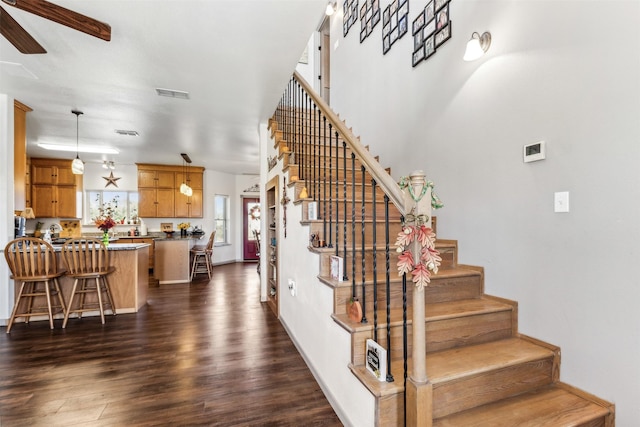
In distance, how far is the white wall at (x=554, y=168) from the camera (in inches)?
58.4

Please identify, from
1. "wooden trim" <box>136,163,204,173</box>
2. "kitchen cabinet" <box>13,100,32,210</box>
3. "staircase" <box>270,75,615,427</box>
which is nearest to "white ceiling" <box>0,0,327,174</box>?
"kitchen cabinet" <box>13,100,32,210</box>

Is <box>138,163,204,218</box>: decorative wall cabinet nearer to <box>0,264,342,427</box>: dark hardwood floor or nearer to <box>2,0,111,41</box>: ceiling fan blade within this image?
<box>0,264,342,427</box>: dark hardwood floor

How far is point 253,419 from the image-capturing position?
5.91 ft

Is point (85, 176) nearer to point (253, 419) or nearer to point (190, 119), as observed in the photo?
point (190, 119)

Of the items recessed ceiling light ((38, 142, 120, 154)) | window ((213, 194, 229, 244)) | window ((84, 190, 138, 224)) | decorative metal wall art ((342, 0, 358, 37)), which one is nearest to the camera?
decorative metal wall art ((342, 0, 358, 37))

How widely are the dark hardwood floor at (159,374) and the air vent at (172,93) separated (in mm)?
2641

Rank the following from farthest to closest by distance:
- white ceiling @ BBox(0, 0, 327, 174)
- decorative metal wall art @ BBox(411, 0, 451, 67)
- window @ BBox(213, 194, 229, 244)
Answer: window @ BBox(213, 194, 229, 244) < decorative metal wall art @ BBox(411, 0, 451, 67) < white ceiling @ BBox(0, 0, 327, 174)

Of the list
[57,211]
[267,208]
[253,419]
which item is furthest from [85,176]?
[253,419]

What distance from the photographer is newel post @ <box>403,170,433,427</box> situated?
50.4 inches

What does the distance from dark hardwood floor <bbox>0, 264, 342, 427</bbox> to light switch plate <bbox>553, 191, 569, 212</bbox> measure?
1.85 meters

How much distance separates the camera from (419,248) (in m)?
1.28

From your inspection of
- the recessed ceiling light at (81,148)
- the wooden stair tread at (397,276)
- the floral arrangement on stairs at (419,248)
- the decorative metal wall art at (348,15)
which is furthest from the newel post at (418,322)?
the recessed ceiling light at (81,148)

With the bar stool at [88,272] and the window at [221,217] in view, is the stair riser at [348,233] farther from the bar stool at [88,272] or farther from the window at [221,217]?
the window at [221,217]

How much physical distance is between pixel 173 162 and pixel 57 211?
2.62 meters
